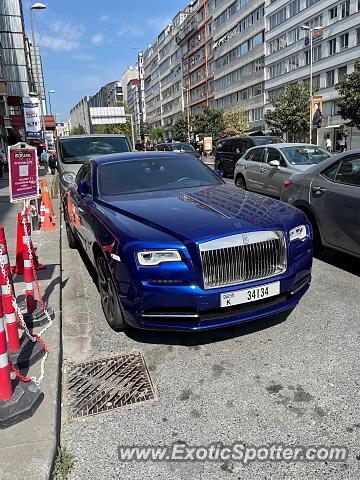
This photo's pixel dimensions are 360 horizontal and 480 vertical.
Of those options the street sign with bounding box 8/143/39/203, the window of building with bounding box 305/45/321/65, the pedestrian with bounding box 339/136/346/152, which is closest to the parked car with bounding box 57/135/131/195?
the street sign with bounding box 8/143/39/203

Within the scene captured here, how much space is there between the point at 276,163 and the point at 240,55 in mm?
58376

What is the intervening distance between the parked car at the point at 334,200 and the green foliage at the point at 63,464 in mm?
3879

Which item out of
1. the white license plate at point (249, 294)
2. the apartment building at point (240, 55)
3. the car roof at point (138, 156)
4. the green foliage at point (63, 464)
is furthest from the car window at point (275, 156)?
the apartment building at point (240, 55)

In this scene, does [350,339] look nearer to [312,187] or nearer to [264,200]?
[264,200]

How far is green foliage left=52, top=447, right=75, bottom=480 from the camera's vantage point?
230 cm

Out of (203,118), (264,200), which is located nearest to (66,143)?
(264,200)

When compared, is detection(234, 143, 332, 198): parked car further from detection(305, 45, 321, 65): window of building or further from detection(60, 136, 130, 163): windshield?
detection(305, 45, 321, 65): window of building

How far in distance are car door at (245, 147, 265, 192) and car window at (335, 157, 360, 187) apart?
20.5ft

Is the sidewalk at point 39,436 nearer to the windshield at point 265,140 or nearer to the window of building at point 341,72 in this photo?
the windshield at point 265,140

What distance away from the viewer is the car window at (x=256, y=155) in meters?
12.0

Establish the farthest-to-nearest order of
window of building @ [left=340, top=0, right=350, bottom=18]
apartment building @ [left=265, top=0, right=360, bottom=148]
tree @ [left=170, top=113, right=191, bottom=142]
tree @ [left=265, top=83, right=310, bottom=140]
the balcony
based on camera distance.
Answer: the balcony → tree @ [left=170, top=113, right=191, bottom=142] → apartment building @ [left=265, top=0, right=360, bottom=148] → window of building @ [left=340, top=0, right=350, bottom=18] → tree @ [left=265, top=83, right=310, bottom=140]

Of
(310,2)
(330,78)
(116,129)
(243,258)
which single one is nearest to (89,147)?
(243,258)

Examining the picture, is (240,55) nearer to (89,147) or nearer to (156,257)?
(89,147)

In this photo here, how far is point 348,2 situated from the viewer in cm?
3991
